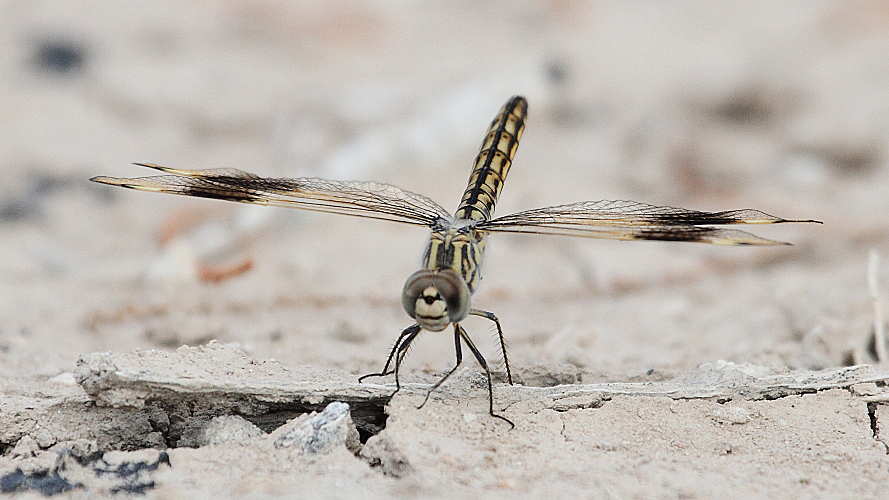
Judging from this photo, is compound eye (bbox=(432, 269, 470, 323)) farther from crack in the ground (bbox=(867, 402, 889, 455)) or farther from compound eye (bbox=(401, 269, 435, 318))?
crack in the ground (bbox=(867, 402, 889, 455))

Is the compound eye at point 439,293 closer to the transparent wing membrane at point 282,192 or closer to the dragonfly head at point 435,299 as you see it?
the dragonfly head at point 435,299

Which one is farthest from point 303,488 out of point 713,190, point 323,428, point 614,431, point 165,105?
point 165,105

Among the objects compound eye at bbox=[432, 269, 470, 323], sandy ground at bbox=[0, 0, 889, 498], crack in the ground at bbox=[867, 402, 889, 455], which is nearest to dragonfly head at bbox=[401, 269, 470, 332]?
compound eye at bbox=[432, 269, 470, 323]

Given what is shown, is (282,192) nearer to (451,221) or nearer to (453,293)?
(451,221)

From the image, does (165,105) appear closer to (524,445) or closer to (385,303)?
(385,303)

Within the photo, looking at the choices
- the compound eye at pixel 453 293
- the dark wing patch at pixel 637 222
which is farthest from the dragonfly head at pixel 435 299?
the dark wing patch at pixel 637 222

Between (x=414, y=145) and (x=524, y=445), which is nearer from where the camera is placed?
(x=524, y=445)
